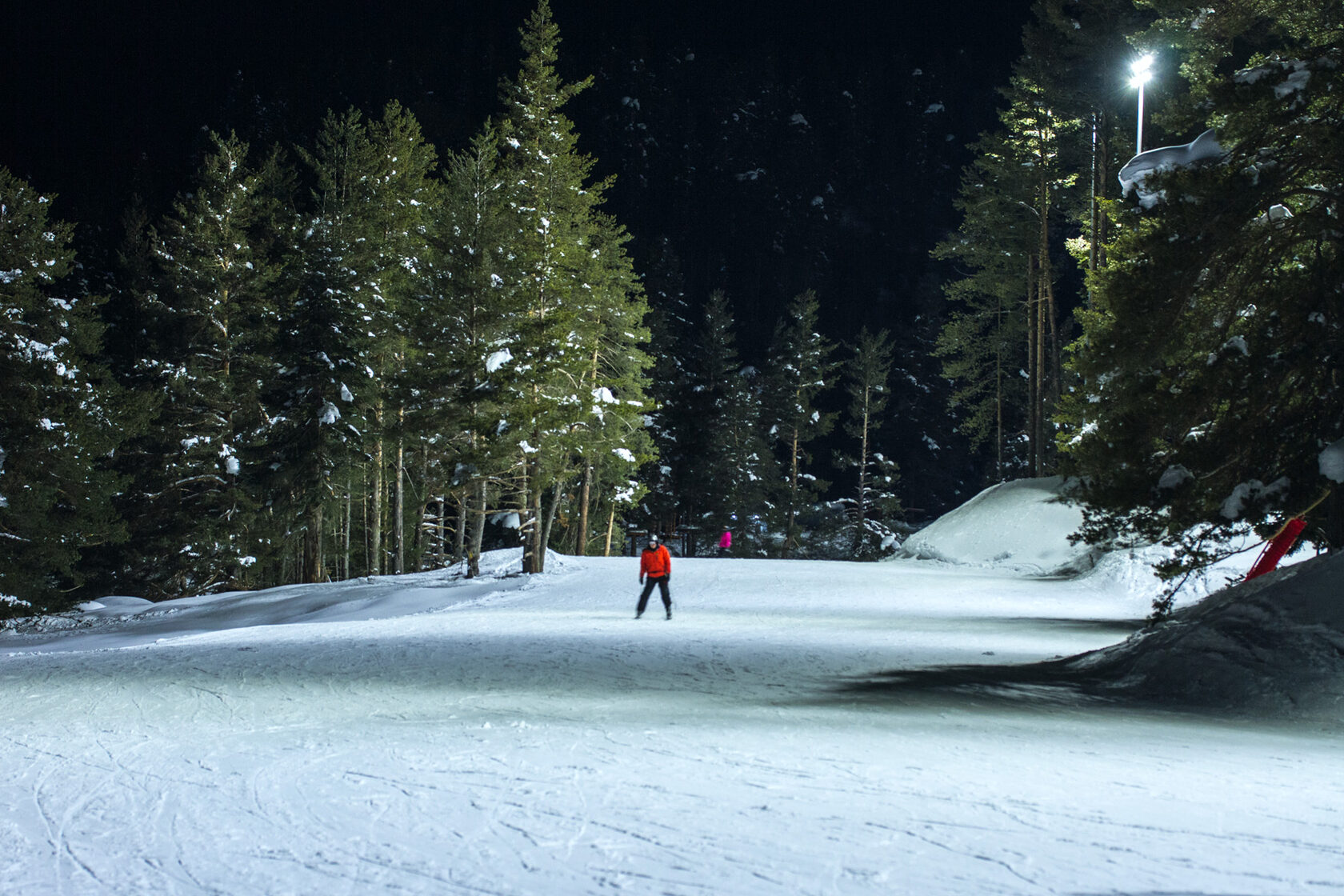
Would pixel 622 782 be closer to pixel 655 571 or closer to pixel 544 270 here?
pixel 655 571

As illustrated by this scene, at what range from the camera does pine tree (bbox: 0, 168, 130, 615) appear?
2698 centimetres

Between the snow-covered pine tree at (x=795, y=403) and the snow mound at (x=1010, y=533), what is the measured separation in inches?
855

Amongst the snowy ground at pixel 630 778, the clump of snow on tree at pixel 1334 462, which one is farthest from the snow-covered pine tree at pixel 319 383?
the clump of snow on tree at pixel 1334 462

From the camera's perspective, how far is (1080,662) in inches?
446

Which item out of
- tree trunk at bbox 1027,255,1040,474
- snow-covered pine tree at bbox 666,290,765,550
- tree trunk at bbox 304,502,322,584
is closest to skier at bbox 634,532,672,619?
tree trunk at bbox 304,502,322,584

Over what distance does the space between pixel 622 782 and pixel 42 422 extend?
27.5 m

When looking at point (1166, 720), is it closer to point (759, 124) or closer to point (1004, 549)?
point (1004, 549)

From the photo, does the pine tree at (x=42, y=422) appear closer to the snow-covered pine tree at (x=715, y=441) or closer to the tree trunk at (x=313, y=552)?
the tree trunk at (x=313, y=552)

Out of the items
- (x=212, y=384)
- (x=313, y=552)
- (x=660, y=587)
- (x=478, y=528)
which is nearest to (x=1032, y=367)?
(x=478, y=528)

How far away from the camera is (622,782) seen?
18.3 ft

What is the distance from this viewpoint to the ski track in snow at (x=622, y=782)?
13.5 ft

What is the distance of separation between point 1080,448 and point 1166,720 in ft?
13.4

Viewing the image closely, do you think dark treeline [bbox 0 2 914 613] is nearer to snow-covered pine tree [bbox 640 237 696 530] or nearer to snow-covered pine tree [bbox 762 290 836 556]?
snow-covered pine tree [bbox 640 237 696 530]

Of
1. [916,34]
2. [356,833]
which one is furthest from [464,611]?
[916,34]
